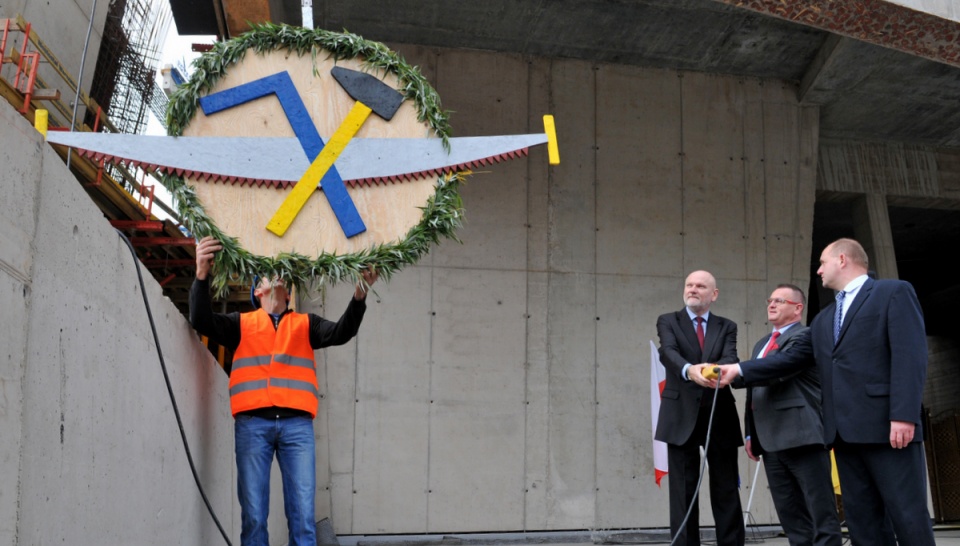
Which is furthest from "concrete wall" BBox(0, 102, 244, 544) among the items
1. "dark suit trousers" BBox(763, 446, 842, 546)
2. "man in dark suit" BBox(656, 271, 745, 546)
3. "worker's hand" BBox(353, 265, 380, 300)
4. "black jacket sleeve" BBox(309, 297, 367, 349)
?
"dark suit trousers" BBox(763, 446, 842, 546)

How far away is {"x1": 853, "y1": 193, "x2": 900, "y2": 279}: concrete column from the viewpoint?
1367 cm

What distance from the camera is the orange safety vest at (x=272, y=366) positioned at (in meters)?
4.46

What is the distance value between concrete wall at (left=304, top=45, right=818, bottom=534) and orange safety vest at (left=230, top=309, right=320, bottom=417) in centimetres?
559

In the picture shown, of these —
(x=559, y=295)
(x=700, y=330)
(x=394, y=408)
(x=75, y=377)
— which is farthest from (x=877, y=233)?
(x=75, y=377)

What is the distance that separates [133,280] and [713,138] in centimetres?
974

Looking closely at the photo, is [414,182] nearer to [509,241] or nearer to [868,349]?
[868,349]

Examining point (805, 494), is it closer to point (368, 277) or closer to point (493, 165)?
point (368, 277)

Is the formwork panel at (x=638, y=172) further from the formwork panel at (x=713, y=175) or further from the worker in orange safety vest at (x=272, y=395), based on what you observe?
the worker in orange safety vest at (x=272, y=395)

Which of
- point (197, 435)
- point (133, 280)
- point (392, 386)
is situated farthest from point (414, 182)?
point (392, 386)

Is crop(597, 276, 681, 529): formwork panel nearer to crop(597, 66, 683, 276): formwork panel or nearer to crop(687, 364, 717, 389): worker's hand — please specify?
crop(597, 66, 683, 276): formwork panel

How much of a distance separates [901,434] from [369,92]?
101 inches

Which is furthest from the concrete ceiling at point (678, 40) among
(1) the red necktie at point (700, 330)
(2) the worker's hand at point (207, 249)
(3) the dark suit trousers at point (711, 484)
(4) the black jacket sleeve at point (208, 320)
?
(2) the worker's hand at point (207, 249)

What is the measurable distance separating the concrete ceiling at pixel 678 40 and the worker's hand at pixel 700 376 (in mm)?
6064

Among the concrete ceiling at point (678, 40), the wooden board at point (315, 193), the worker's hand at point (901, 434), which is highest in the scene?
the concrete ceiling at point (678, 40)
